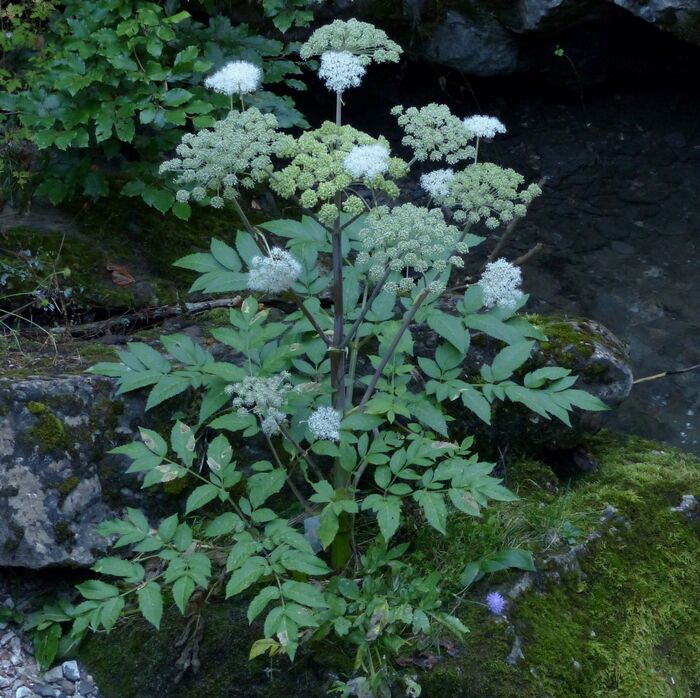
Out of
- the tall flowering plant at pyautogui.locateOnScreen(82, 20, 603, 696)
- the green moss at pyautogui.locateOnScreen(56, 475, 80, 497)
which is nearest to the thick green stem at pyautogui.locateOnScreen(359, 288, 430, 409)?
the tall flowering plant at pyautogui.locateOnScreen(82, 20, 603, 696)

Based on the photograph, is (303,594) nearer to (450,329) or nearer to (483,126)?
(450,329)

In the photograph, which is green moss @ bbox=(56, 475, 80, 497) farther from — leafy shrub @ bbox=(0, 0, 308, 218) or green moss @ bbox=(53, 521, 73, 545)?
leafy shrub @ bbox=(0, 0, 308, 218)

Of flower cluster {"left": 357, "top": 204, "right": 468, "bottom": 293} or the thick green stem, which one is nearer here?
flower cluster {"left": 357, "top": 204, "right": 468, "bottom": 293}

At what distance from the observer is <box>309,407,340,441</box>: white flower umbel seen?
2588mm

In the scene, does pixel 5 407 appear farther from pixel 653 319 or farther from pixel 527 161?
pixel 527 161

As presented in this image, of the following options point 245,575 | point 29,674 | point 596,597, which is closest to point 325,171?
point 245,575

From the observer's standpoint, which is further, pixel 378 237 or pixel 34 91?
pixel 34 91

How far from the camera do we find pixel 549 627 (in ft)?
9.25

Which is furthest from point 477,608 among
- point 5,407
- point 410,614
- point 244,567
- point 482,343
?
point 5,407

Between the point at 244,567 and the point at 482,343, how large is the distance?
1572 mm

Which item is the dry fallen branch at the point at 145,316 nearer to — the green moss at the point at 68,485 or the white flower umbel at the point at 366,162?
the green moss at the point at 68,485

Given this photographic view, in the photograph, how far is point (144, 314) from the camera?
409 centimetres

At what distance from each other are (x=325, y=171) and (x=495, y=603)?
1.36m

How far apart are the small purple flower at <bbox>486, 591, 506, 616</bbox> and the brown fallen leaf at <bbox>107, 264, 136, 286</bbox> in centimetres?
219
